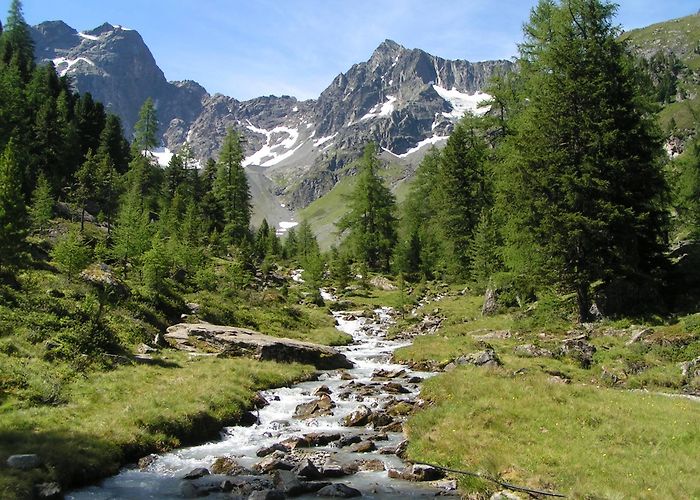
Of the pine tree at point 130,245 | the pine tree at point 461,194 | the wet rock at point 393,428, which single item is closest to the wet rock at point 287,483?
the wet rock at point 393,428

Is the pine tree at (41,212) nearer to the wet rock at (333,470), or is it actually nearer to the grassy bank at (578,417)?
the grassy bank at (578,417)

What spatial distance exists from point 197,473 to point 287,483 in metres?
2.95

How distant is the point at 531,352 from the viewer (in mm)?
28203

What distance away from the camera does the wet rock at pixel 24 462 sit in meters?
13.2

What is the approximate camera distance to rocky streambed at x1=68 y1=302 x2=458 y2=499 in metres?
13.6

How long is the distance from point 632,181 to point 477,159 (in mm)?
29591

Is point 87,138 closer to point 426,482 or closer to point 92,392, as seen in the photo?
point 92,392

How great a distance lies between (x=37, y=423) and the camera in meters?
16.4

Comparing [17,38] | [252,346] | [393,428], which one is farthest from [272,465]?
[17,38]

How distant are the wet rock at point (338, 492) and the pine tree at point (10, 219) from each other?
24.3 meters

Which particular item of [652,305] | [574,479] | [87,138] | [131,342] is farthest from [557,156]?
[87,138]

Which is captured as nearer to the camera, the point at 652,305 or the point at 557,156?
the point at 652,305

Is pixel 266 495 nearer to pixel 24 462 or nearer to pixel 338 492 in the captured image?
pixel 338 492

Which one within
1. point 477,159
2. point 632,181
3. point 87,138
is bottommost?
point 632,181
